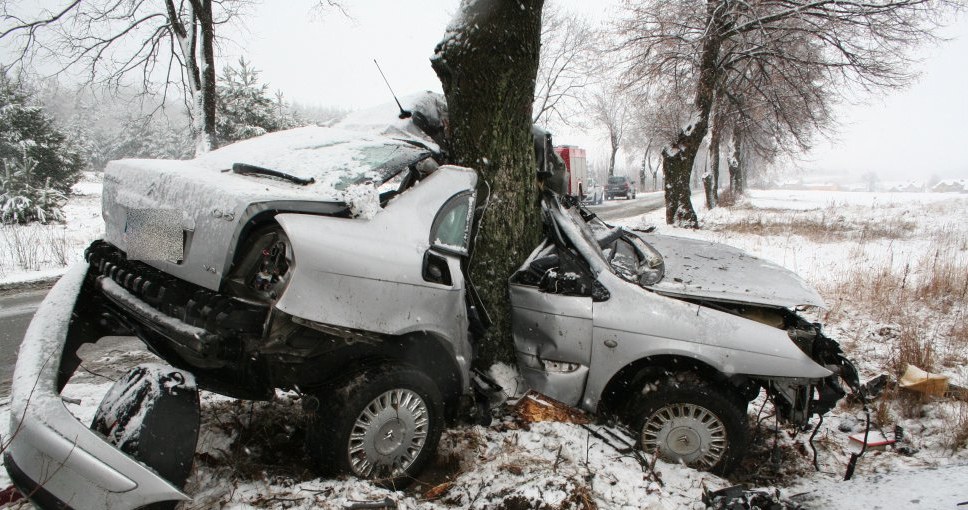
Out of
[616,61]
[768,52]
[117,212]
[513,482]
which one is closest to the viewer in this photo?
[513,482]

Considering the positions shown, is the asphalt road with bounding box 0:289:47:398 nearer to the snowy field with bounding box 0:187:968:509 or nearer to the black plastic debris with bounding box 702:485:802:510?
the snowy field with bounding box 0:187:968:509

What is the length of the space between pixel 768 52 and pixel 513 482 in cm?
1344

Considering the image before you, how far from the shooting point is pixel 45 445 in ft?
5.75

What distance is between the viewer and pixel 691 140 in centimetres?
1369

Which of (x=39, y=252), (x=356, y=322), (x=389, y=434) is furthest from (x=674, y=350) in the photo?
(x=39, y=252)

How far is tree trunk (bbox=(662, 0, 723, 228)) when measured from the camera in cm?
1288

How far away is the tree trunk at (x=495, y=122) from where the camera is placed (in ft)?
Answer: 11.8

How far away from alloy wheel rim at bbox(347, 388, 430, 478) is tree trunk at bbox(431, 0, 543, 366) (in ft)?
3.19

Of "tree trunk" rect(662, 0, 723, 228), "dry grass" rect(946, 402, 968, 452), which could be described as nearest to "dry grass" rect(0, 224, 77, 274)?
"dry grass" rect(946, 402, 968, 452)

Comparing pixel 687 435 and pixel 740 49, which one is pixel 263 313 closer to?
pixel 687 435

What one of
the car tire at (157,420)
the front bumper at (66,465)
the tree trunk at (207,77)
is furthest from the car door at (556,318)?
the tree trunk at (207,77)

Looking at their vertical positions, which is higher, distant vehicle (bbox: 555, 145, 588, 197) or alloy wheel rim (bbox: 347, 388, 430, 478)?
distant vehicle (bbox: 555, 145, 588, 197)

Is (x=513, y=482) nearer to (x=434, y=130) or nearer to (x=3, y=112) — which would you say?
(x=434, y=130)

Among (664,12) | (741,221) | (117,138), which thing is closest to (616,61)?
(664,12)
